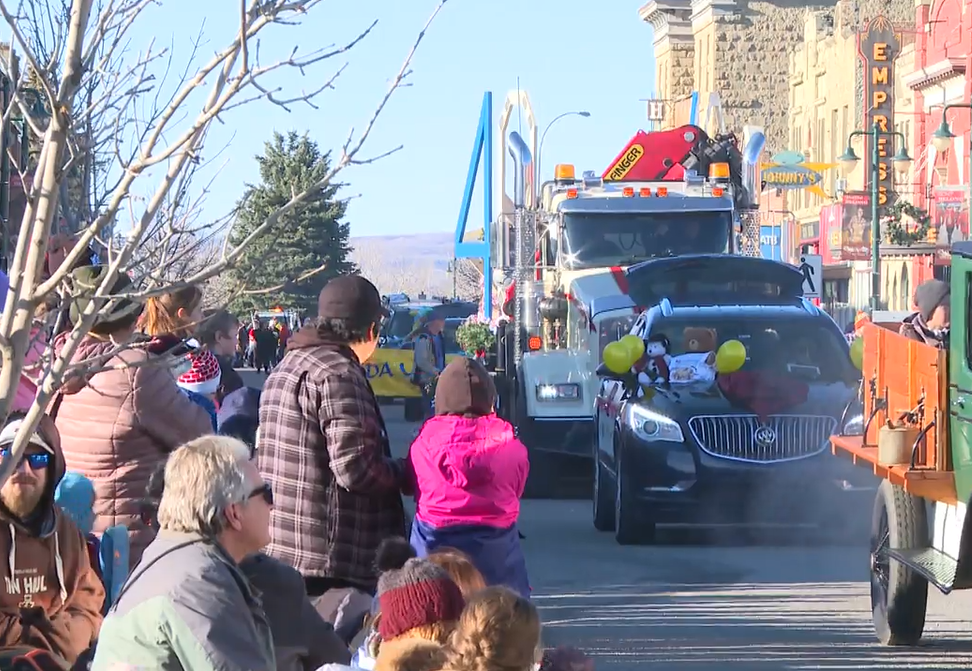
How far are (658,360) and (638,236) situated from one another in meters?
5.62

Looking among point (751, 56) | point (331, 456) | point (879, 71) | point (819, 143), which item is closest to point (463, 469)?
point (331, 456)

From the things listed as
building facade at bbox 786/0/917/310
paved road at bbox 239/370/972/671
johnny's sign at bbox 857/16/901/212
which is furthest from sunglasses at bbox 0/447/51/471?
johnny's sign at bbox 857/16/901/212

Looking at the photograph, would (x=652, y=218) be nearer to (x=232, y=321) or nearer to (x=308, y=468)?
(x=232, y=321)

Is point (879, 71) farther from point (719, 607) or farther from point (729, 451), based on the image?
point (719, 607)

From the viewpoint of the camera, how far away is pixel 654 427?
1330 cm

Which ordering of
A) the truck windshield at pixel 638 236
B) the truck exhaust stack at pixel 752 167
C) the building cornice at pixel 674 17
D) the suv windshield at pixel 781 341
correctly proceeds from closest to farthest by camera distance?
the suv windshield at pixel 781 341, the truck windshield at pixel 638 236, the truck exhaust stack at pixel 752 167, the building cornice at pixel 674 17

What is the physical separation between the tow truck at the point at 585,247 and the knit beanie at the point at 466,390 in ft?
29.5

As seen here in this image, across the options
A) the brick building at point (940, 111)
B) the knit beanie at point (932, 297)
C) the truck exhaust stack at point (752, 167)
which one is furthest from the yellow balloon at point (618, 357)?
the brick building at point (940, 111)

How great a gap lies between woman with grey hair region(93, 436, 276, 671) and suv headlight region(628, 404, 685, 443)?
8.93 metres

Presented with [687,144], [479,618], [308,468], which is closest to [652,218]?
[687,144]

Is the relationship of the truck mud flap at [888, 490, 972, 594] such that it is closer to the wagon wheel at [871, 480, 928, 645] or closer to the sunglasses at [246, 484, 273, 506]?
the wagon wheel at [871, 480, 928, 645]

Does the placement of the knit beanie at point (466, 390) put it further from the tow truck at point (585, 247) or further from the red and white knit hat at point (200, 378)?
the tow truck at point (585, 247)

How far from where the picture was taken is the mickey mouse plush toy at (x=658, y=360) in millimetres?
13805

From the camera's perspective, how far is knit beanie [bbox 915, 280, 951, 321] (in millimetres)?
9930
